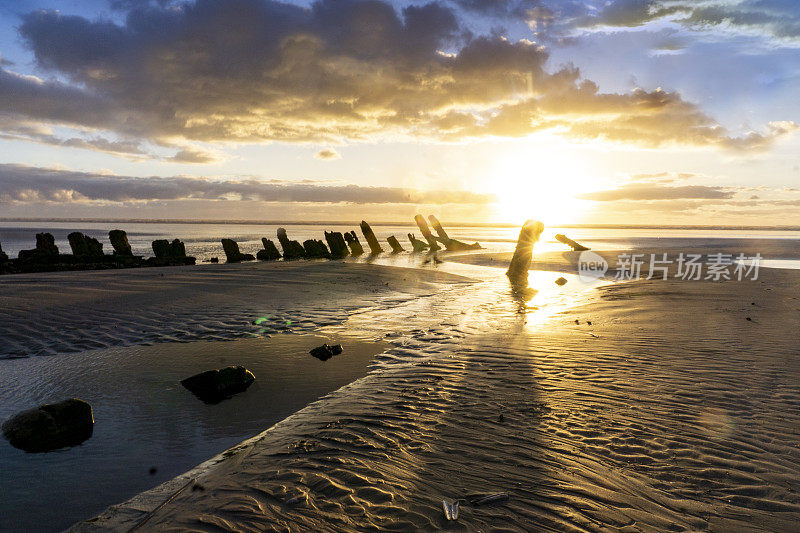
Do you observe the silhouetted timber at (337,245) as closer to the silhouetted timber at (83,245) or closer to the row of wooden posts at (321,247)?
the row of wooden posts at (321,247)

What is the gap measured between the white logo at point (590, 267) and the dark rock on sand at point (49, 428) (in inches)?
704

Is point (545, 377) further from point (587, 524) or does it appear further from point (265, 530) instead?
point (265, 530)

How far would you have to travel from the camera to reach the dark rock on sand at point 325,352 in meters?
7.13

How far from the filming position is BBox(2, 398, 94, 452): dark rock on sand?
4188mm

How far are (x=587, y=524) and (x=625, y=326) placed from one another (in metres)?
7.07

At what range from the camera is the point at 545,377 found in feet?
19.0

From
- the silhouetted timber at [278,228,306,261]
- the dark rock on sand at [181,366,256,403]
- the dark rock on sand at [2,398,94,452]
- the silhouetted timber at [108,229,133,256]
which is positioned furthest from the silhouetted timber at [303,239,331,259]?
the dark rock on sand at [2,398,94,452]

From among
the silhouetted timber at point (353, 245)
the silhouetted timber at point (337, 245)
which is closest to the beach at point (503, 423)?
the silhouetted timber at point (337, 245)

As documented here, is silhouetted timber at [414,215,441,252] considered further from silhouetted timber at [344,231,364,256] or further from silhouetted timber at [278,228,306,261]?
silhouetted timber at [278,228,306,261]

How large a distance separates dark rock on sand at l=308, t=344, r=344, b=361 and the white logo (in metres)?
14.1

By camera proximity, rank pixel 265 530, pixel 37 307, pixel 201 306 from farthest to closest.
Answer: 1. pixel 201 306
2. pixel 37 307
3. pixel 265 530

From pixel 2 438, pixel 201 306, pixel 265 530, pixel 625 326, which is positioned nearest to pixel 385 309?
Result: pixel 201 306

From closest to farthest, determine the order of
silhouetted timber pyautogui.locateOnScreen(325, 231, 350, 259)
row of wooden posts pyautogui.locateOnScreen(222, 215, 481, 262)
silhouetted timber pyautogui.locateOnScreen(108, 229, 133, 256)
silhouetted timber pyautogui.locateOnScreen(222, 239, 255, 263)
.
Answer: silhouetted timber pyautogui.locateOnScreen(108, 229, 133, 256), silhouetted timber pyautogui.locateOnScreen(222, 239, 255, 263), row of wooden posts pyautogui.locateOnScreen(222, 215, 481, 262), silhouetted timber pyautogui.locateOnScreen(325, 231, 350, 259)

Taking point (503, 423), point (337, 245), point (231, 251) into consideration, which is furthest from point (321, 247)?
point (503, 423)
